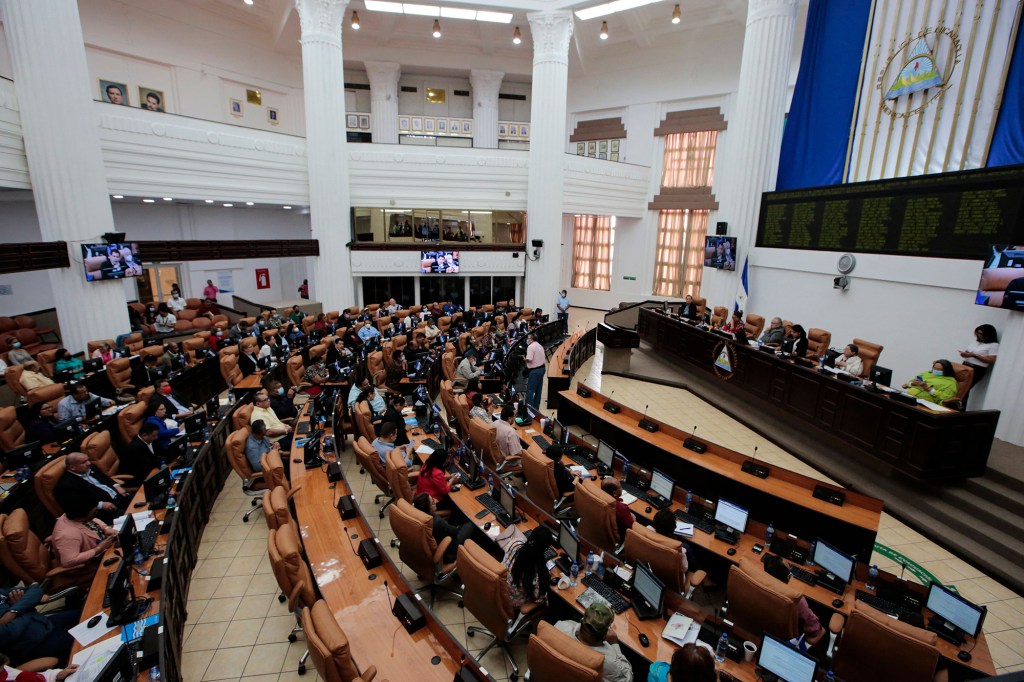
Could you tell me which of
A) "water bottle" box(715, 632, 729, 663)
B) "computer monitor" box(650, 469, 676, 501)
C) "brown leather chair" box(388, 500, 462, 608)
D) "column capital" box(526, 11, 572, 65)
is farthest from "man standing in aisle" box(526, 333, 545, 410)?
"column capital" box(526, 11, 572, 65)

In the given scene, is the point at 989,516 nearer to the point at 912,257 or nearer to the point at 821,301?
the point at 912,257

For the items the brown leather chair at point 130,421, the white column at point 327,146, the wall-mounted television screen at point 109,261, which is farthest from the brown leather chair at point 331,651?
the white column at point 327,146

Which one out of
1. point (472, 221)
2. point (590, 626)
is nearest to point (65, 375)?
point (590, 626)

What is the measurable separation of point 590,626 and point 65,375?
11049mm

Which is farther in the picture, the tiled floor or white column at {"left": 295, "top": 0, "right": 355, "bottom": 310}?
white column at {"left": 295, "top": 0, "right": 355, "bottom": 310}

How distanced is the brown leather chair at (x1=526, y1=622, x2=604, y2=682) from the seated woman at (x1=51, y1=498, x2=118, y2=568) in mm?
4526

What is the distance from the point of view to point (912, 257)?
29.6 ft

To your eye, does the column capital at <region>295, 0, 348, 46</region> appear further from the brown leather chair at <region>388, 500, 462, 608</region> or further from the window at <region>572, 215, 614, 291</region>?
the brown leather chair at <region>388, 500, 462, 608</region>

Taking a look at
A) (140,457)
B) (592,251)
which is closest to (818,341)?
(140,457)

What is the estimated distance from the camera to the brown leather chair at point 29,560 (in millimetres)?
4367

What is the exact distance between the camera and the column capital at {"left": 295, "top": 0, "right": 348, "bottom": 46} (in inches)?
598

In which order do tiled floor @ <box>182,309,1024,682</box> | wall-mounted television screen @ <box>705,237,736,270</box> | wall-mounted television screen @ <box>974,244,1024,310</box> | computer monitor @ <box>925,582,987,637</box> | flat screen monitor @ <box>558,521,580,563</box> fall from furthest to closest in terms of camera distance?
wall-mounted television screen @ <box>705,237,736,270</box>
wall-mounted television screen @ <box>974,244,1024,310</box>
flat screen monitor @ <box>558,521,580,563</box>
tiled floor @ <box>182,309,1024,682</box>
computer monitor @ <box>925,582,987,637</box>

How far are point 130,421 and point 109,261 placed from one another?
6253 millimetres

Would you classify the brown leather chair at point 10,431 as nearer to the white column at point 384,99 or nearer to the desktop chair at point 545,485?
the desktop chair at point 545,485
